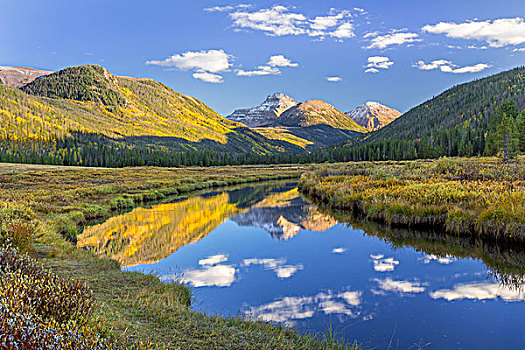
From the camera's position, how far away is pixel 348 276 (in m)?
13.0

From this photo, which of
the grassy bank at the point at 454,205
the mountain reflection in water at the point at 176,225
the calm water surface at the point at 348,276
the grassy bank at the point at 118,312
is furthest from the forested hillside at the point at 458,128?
the grassy bank at the point at 118,312

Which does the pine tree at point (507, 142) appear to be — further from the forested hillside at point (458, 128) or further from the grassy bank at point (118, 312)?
the grassy bank at point (118, 312)

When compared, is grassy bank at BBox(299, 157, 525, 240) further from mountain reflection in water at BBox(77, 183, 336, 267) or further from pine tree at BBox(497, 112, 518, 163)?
pine tree at BBox(497, 112, 518, 163)

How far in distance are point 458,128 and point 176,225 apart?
448 feet

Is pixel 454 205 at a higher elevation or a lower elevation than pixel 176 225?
higher

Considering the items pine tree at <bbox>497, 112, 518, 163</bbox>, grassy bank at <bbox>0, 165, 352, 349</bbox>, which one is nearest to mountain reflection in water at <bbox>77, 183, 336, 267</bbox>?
grassy bank at <bbox>0, 165, 352, 349</bbox>

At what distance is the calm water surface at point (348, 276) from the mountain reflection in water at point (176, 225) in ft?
0.45

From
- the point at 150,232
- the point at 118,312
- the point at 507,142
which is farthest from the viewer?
the point at 507,142

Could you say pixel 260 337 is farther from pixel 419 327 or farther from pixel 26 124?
pixel 26 124

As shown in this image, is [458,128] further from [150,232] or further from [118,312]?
[118,312]

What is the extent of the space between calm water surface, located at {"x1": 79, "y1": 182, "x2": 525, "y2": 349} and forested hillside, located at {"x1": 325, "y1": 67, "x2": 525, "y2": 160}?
286ft

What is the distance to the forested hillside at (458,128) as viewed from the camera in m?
114

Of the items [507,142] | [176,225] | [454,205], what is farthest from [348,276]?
[507,142]

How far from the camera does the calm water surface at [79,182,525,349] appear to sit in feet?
28.7
